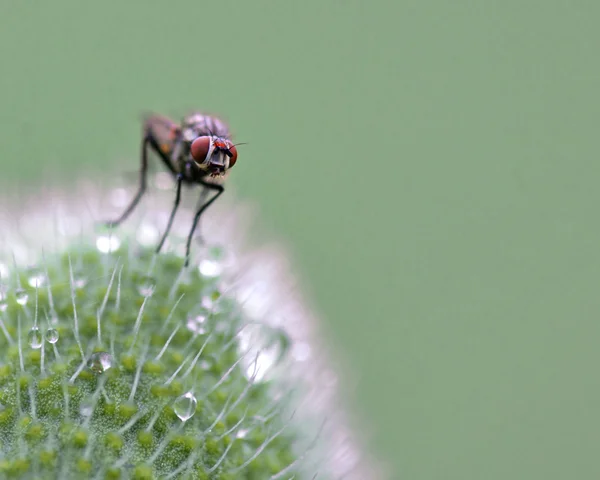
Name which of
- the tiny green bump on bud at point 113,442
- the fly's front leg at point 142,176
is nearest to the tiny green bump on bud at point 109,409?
the tiny green bump on bud at point 113,442

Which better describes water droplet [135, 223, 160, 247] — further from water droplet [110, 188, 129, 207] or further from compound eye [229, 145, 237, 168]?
compound eye [229, 145, 237, 168]

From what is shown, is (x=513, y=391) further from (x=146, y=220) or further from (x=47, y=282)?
(x=47, y=282)

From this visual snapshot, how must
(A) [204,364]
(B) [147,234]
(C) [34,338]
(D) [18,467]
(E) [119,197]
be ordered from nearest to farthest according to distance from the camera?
1. (D) [18,467]
2. (C) [34,338]
3. (A) [204,364]
4. (B) [147,234]
5. (E) [119,197]

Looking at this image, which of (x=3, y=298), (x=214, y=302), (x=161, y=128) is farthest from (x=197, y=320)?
(x=161, y=128)

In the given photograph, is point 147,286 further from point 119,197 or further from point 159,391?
point 119,197

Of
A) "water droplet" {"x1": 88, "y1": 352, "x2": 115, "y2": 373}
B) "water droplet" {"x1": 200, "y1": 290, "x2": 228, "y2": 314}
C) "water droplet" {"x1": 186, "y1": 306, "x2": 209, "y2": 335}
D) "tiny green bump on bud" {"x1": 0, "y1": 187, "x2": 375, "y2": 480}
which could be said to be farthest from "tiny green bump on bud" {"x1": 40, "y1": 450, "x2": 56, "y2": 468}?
"water droplet" {"x1": 200, "y1": 290, "x2": 228, "y2": 314}
